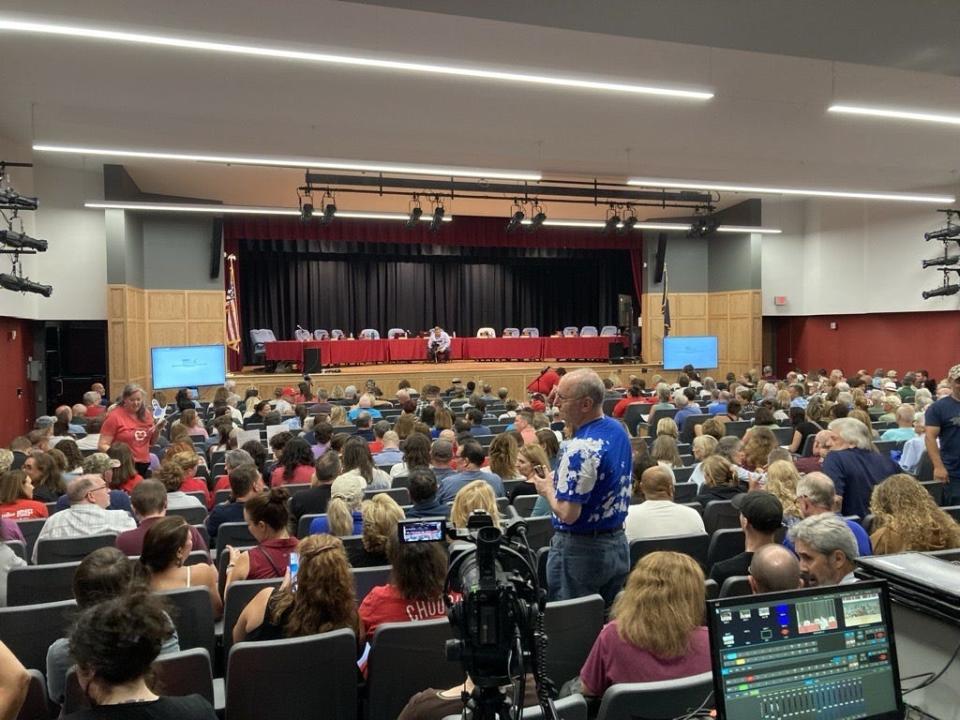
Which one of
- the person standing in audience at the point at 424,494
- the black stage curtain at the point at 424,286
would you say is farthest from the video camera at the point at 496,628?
the black stage curtain at the point at 424,286

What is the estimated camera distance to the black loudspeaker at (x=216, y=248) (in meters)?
16.5

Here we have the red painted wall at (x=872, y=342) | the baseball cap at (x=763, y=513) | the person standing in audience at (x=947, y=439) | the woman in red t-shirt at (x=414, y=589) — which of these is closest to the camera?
the woman in red t-shirt at (x=414, y=589)

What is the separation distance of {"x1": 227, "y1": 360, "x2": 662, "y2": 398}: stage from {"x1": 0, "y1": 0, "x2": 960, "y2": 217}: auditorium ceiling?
168 inches

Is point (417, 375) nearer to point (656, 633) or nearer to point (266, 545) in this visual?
point (266, 545)

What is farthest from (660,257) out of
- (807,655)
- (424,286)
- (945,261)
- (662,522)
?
(807,655)

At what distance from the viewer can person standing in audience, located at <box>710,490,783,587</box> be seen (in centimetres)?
336

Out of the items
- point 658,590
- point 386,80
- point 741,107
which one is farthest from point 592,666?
point 741,107

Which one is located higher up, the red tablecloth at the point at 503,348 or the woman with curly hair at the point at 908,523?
the red tablecloth at the point at 503,348

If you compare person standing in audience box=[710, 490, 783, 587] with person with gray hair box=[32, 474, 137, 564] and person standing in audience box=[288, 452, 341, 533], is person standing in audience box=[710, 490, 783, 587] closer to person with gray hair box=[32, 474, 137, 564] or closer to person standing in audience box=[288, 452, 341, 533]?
person standing in audience box=[288, 452, 341, 533]

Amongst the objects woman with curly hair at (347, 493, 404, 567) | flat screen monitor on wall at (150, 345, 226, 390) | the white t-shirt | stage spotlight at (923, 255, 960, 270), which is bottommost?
the white t-shirt

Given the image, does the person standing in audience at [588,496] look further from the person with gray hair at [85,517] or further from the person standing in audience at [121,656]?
the person with gray hair at [85,517]

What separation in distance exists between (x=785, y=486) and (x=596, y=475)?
155 centimetres

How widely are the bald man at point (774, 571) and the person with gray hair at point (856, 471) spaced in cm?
232

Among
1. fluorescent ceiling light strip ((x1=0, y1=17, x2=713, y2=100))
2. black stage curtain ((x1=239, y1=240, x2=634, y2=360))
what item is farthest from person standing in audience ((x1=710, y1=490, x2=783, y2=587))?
black stage curtain ((x1=239, y1=240, x2=634, y2=360))
